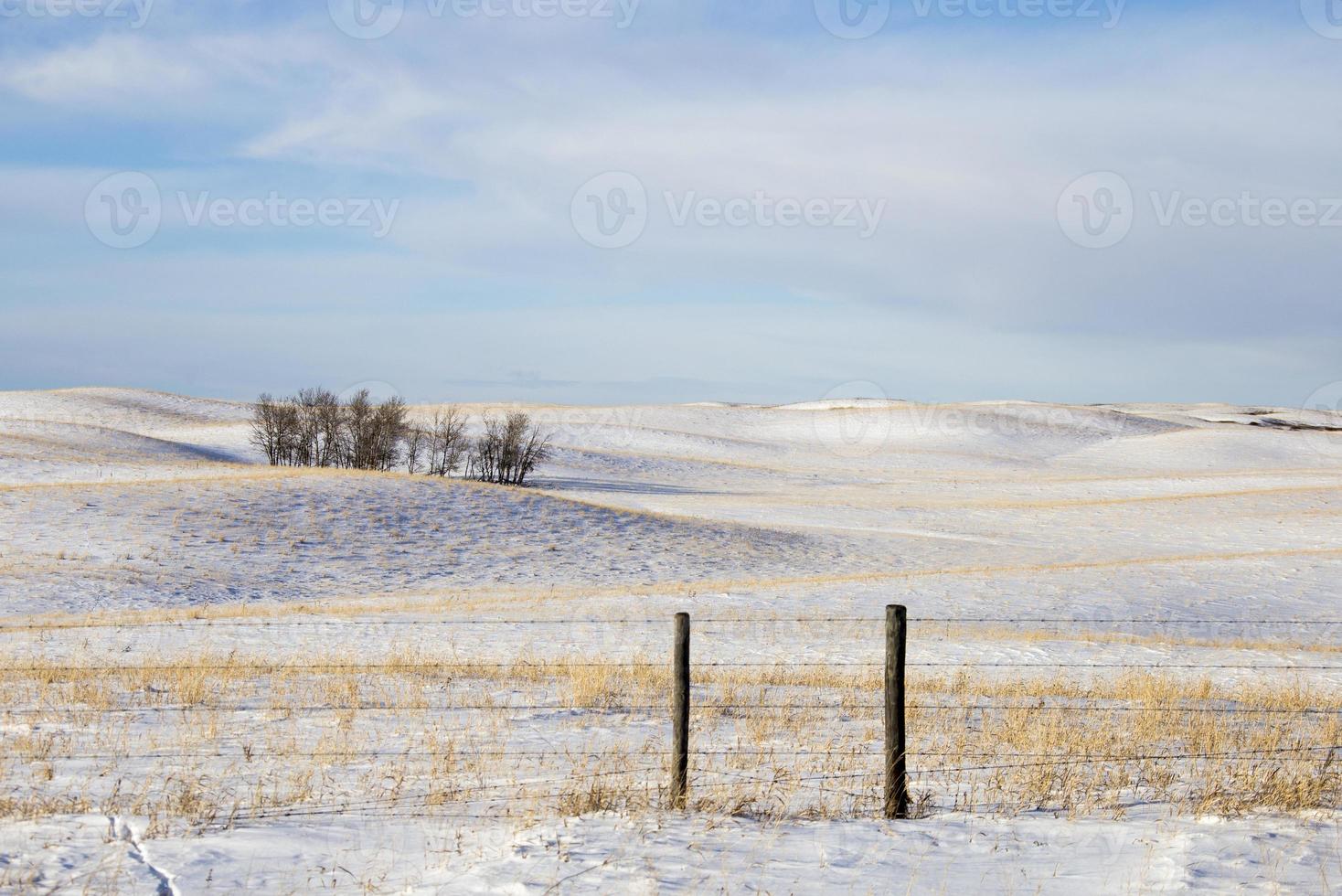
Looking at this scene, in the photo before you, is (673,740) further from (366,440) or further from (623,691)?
(366,440)

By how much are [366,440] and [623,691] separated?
45.7m

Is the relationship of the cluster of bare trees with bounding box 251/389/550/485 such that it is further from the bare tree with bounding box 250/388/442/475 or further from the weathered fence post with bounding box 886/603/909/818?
the weathered fence post with bounding box 886/603/909/818

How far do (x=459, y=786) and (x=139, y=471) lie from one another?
4054 cm

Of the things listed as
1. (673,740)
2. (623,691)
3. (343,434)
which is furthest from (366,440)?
(673,740)

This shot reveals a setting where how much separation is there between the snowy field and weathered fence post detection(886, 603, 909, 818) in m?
0.27

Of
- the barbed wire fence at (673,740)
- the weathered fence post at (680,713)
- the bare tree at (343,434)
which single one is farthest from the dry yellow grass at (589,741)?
the bare tree at (343,434)

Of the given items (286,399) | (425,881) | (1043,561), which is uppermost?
(286,399)

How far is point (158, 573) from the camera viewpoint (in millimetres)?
26109

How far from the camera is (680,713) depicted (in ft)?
25.1

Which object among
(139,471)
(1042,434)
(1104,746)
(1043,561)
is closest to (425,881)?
(1104,746)

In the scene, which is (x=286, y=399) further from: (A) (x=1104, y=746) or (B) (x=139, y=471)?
(A) (x=1104, y=746)

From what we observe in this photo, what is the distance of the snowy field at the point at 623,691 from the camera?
21.4ft

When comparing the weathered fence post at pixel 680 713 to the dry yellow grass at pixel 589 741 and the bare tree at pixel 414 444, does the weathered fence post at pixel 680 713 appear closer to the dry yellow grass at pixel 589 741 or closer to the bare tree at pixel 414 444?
the dry yellow grass at pixel 589 741

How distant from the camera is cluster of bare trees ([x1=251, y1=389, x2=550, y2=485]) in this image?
5669cm
